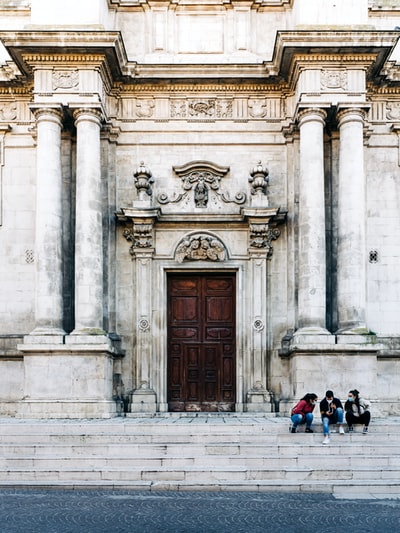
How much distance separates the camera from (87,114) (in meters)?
20.4

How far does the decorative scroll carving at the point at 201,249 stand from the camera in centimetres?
2169

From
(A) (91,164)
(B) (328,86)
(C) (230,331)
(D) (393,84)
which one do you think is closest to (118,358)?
(C) (230,331)

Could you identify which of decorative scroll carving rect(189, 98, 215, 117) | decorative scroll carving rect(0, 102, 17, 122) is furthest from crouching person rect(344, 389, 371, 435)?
decorative scroll carving rect(0, 102, 17, 122)

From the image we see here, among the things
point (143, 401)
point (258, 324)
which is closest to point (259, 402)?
point (258, 324)

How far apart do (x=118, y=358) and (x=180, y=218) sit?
4113 mm

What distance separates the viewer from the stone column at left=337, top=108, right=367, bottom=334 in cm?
1994

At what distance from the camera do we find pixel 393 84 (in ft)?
71.3

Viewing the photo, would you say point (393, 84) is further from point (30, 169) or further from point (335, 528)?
point (335, 528)

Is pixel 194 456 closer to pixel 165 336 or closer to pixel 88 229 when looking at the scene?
pixel 165 336

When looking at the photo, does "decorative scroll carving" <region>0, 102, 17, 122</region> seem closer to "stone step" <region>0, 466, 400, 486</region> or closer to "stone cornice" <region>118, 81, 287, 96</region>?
"stone cornice" <region>118, 81, 287, 96</region>

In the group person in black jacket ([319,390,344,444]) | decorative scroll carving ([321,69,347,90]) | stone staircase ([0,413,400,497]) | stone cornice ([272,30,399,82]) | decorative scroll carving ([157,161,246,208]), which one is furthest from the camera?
decorative scroll carving ([157,161,246,208])

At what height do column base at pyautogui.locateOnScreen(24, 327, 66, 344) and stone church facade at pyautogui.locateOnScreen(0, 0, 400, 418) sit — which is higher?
stone church facade at pyautogui.locateOnScreen(0, 0, 400, 418)

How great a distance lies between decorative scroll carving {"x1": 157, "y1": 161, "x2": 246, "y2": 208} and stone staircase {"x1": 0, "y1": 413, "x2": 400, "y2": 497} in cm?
691

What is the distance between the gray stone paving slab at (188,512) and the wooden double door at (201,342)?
27.2 feet
